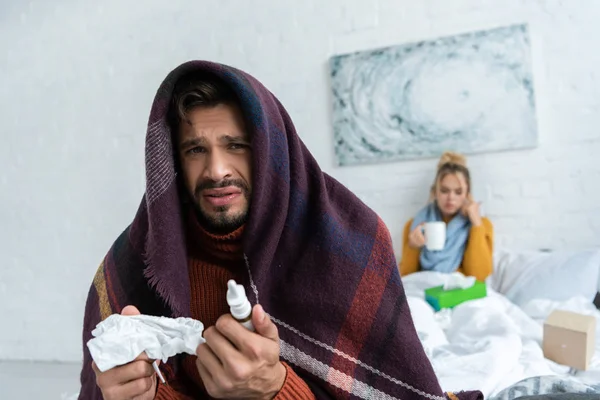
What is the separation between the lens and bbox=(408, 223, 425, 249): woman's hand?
71.6 inches

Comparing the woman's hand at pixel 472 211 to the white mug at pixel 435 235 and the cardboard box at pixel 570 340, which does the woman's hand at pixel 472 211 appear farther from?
the cardboard box at pixel 570 340

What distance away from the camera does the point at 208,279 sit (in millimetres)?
844

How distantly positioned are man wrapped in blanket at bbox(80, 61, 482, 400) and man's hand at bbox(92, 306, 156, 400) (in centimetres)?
13

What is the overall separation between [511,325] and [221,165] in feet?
3.09

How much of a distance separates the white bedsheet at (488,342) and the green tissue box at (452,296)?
3 cm

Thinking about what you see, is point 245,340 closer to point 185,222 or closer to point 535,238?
point 185,222

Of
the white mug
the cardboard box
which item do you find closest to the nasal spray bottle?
the cardboard box

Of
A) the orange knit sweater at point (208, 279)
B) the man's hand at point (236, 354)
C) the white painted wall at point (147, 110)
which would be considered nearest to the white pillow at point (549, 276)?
the white painted wall at point (147, 110)

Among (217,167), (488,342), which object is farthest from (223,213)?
(488,342)

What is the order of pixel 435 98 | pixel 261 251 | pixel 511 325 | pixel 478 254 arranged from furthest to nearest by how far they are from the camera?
1. pixel 435 98
2. pixel 478 254
3. pixel 511 325
4. pixel 261 251

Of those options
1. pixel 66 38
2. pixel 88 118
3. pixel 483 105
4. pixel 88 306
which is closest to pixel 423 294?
pixel 483 105

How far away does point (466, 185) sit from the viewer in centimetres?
185

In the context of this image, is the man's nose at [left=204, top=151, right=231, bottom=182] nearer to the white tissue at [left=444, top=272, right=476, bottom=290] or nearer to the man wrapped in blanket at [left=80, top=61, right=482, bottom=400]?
the man wrapped in blanket at [left=80, top=61, right=482, bottom=400]

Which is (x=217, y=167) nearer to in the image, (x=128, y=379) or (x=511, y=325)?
(x=128, y=379)
